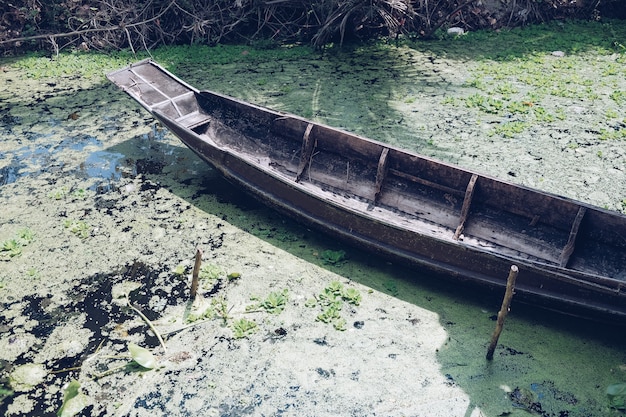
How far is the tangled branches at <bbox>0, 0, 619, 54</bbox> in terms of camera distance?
365 inches

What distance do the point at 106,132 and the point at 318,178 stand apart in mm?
3170

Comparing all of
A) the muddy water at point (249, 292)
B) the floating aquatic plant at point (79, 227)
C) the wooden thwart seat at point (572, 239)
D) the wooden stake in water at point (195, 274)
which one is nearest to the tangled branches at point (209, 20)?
the muddy water at point (249, 292)

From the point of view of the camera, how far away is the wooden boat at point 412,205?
4172 mm

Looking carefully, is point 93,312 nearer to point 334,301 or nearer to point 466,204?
point 334,301

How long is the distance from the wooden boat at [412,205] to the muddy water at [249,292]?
33cm

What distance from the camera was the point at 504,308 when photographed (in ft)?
12.0

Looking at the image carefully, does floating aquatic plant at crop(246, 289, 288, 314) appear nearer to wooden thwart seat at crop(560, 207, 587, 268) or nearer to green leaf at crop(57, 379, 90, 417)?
green leaf at crop(57, 379, 90, 417)

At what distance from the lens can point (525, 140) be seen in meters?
6.54

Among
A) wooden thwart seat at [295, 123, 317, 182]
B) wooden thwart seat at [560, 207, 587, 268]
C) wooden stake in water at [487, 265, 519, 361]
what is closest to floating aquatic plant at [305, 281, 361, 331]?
wooden stake in water at [487, 265, 519, 361]

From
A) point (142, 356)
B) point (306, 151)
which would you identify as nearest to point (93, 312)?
point (142, 356)

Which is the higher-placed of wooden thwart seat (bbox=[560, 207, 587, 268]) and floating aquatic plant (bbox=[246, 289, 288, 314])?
wooden thwart seat (bbox=[560, 207, 587, 268])

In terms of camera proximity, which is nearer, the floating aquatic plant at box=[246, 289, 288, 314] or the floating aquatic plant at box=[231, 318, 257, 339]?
the floating aquatic plant at box=[231, 318, 257, 339]

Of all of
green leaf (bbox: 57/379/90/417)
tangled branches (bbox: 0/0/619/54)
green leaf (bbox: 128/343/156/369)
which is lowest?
green leaf (bbox: 57/379/90/417)

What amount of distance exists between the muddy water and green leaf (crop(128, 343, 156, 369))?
7cm
